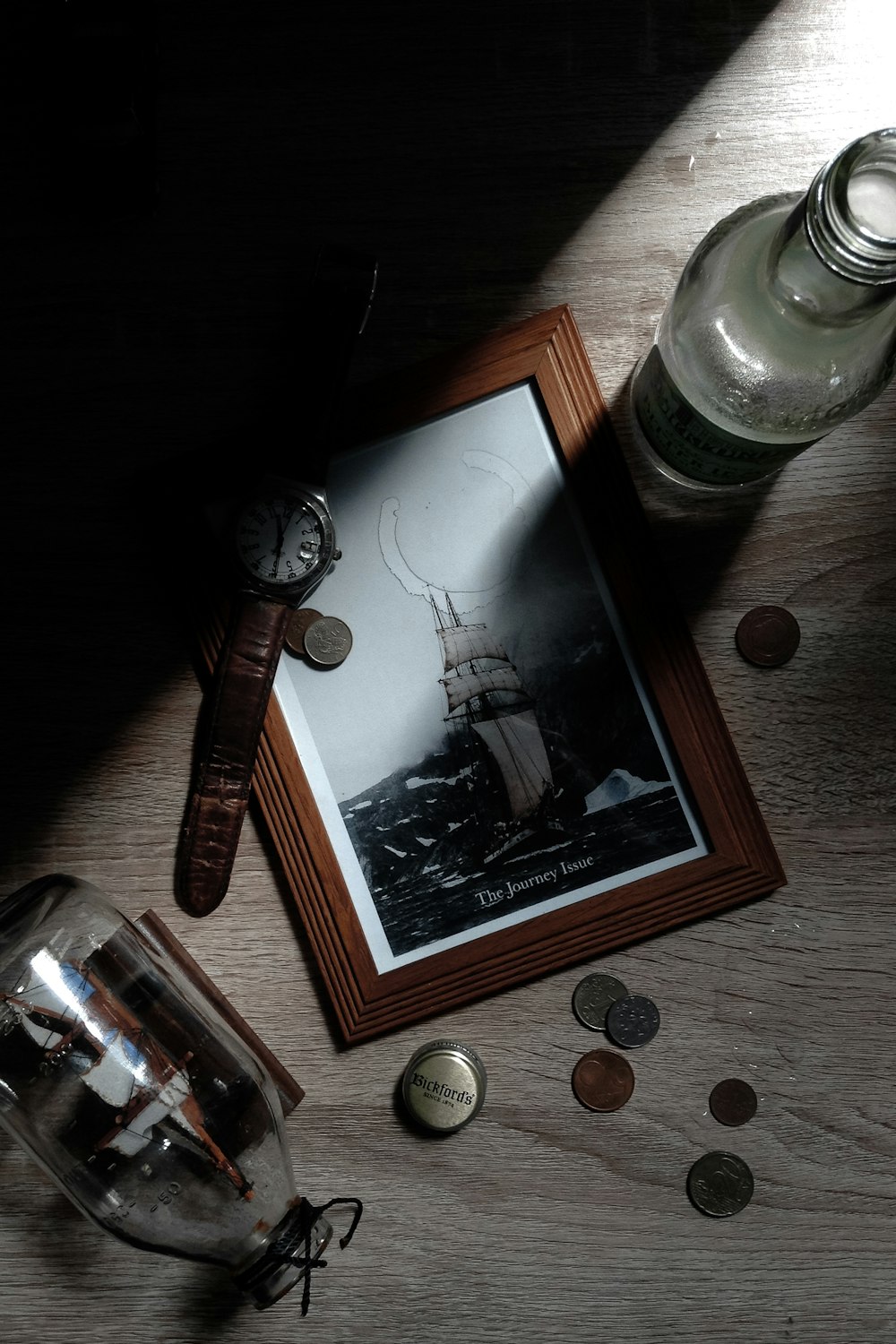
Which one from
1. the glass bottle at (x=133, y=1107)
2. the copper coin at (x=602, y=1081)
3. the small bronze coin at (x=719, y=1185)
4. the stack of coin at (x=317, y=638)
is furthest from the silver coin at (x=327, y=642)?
the small bronze coin at (x=719, y=1185)

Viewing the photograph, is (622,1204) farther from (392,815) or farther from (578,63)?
(578,63)

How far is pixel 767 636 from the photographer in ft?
2.62

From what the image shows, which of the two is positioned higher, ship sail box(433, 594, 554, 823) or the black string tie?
ship sail box(433, 594, 554, 823)

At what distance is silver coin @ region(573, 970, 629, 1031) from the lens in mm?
780

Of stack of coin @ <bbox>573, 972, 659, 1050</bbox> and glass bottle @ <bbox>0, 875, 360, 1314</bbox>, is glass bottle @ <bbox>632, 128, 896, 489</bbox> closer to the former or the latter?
stack of coin @ <bbox>573, 972, 659, 1050</bbox>

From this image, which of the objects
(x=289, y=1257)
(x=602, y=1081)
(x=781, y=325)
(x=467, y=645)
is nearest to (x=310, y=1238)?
(x=289, y=1257)

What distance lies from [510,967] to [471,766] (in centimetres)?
16

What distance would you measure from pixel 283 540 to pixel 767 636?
1.28ft

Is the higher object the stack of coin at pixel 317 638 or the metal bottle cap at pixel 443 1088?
the stack of coin at pixel 317 638

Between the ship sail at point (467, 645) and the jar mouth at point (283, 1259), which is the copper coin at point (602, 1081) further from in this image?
the ship sail at point (467, 645)

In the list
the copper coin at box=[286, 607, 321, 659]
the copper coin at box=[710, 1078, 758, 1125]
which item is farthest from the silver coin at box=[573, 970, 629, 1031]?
the copper coin at box=[286, 607, 321, 659]

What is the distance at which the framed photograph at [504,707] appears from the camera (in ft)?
2.54

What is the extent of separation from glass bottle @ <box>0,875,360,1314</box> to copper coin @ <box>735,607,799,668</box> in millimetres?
504

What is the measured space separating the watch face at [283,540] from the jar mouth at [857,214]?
0.38 metres
